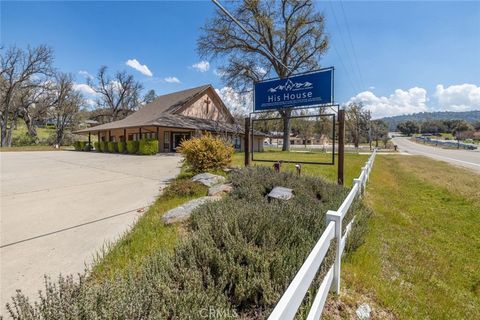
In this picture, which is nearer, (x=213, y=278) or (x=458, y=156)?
(x=213, y=278)

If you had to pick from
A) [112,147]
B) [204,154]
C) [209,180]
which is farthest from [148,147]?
[209,180]

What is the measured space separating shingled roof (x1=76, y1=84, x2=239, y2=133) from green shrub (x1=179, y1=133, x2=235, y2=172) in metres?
15.0

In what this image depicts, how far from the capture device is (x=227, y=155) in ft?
35.3

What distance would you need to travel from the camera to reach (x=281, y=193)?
5422 millimetres

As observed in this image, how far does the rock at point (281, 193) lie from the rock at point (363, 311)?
8.41ft

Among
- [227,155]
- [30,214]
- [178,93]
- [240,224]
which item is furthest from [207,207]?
[178,93]

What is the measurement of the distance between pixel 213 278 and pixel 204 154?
777cm

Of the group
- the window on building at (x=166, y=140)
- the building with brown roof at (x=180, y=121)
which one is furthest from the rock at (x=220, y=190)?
the window on building at (x=166, y=140)

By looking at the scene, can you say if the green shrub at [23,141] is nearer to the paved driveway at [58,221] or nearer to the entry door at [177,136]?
the entry door at [177,136]

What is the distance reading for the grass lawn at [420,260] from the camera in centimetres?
299

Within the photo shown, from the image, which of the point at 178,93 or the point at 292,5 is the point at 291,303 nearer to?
the point at 292,5

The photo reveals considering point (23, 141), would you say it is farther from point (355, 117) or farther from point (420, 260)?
point (355, 117)

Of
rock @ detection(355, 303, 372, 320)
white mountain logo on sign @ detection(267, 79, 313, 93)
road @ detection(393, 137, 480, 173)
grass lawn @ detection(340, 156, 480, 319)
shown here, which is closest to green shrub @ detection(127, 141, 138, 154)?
white mountain logo on sign @ detection(267, 79, 313, 93)

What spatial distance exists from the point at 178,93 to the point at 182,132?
355 inches
